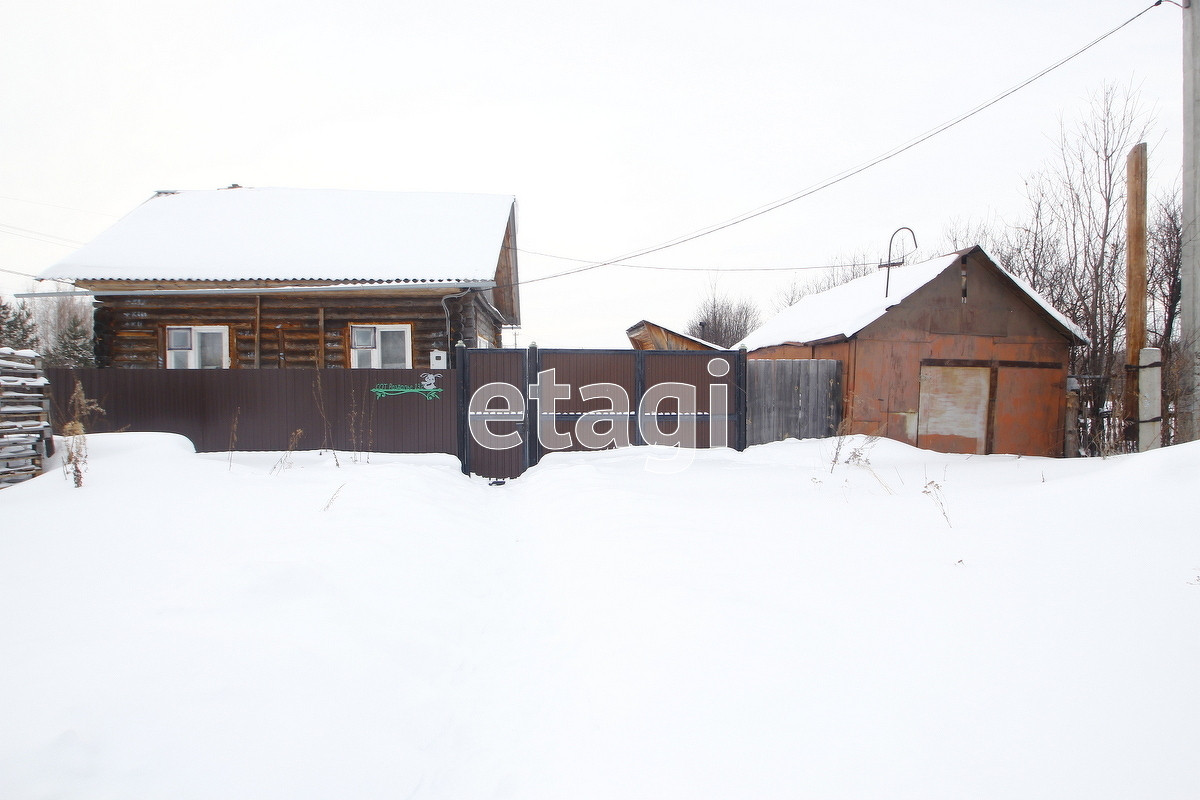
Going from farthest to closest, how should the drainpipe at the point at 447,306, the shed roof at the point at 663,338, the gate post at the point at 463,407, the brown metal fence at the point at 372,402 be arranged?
the shed roof at the point at 663,338 → the drainpipe at the point at 447,306 → the brown metal fence at the point at 372,402 → the gate post at the point at 463,407

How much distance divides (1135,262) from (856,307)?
4.21 metres

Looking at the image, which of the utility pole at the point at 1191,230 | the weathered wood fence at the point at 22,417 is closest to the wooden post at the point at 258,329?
the weathered wood fence at the point at 22,417

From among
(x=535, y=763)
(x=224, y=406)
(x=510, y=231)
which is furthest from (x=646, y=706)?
(x=510, y=231)

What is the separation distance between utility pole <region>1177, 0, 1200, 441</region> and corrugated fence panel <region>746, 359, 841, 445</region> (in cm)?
437

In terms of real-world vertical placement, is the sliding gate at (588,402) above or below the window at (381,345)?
below

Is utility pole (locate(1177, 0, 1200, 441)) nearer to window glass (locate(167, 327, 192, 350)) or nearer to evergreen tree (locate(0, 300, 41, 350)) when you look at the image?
window glass (locate(167, 327, 192, 350))

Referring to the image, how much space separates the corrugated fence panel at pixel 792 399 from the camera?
9.81 m

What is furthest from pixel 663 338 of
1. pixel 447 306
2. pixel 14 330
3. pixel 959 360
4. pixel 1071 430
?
pixel 14 330

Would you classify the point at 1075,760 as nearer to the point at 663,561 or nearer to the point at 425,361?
the point at 663,561

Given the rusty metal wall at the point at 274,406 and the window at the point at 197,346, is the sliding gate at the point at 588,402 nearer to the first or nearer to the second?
the rusty metal wall at the point at 274,406

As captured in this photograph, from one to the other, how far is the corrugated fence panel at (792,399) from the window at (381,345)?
297 inches

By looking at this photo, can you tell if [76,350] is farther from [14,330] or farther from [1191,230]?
[1191,230]

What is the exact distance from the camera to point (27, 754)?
6.36 feet

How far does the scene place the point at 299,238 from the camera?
45.9ft
